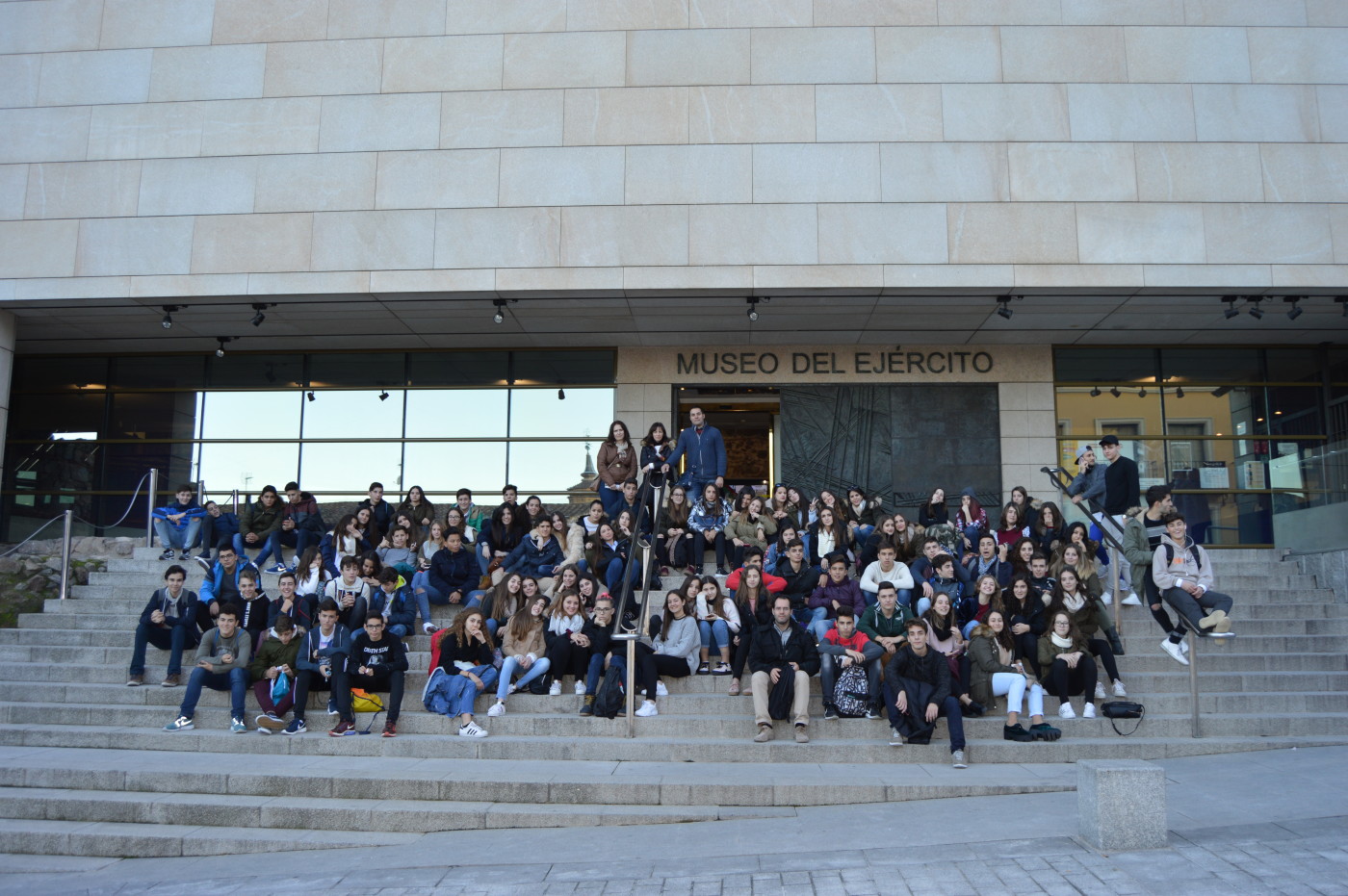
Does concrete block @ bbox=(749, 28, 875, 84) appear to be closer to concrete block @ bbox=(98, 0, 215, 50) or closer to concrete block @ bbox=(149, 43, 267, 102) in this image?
concrete block @ bbox=(149, 43, 267, 102)

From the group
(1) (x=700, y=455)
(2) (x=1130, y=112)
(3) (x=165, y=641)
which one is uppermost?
(2) (x=1130, y=112)

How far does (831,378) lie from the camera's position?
1681cm

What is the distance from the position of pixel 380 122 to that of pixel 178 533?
6417 millimetres

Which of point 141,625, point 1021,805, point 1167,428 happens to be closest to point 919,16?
point 1167,428

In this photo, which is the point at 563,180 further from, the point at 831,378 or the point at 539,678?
the point at 539,678

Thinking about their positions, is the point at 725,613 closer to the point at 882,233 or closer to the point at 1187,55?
the point at 882,233

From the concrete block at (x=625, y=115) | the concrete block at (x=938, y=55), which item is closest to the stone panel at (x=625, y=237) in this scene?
the concrete block at (x=625, y=115)

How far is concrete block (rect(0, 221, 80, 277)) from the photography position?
49.8 ft

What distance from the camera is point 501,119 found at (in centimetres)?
1517

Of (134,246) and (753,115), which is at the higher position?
(753,115)

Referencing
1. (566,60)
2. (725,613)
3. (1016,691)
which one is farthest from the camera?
(566,60)

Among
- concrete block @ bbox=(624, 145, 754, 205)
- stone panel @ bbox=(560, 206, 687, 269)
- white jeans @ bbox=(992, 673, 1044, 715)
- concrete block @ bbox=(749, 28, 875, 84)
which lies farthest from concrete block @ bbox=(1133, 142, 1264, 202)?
white jeans @ bbox=(992, 673, 1044, 715)

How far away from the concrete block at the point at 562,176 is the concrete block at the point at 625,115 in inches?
8.5

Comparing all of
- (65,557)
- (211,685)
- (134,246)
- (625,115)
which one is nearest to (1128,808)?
(211,685)
